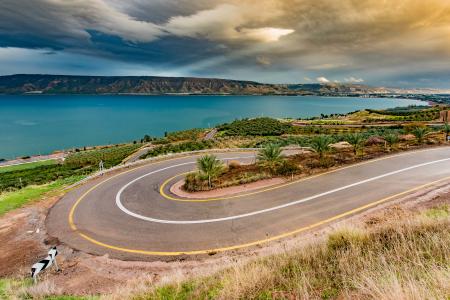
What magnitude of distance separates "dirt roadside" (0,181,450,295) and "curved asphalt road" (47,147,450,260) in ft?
1.77

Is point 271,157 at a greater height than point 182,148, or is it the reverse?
point 271,157

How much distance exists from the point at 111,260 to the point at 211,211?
5.23m

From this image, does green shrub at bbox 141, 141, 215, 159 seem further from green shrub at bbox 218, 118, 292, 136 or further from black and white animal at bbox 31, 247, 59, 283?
green shrub at bbox 218, 118, 292, 136

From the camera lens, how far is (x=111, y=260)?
9219mm

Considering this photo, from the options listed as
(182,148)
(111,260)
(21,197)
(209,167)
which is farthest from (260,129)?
(111,260)

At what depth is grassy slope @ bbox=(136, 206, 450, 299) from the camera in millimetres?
3953

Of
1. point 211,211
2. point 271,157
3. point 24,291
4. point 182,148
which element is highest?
point 271,157

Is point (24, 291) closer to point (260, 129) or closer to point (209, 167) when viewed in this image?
point (209, 167)

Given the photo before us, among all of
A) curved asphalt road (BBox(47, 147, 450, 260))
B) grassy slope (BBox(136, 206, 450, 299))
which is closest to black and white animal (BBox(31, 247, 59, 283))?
curved asphalt road (BBox(47, 147, 450, 260))

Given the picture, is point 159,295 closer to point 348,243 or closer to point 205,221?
point 348,243

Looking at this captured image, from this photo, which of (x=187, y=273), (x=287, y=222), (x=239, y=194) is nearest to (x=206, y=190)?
(x=239, y=194)

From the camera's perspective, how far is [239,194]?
600 inches

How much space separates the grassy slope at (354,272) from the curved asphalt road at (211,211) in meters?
3.88

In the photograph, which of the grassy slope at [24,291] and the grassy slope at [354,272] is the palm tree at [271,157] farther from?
the grassy slope at [24,291]
